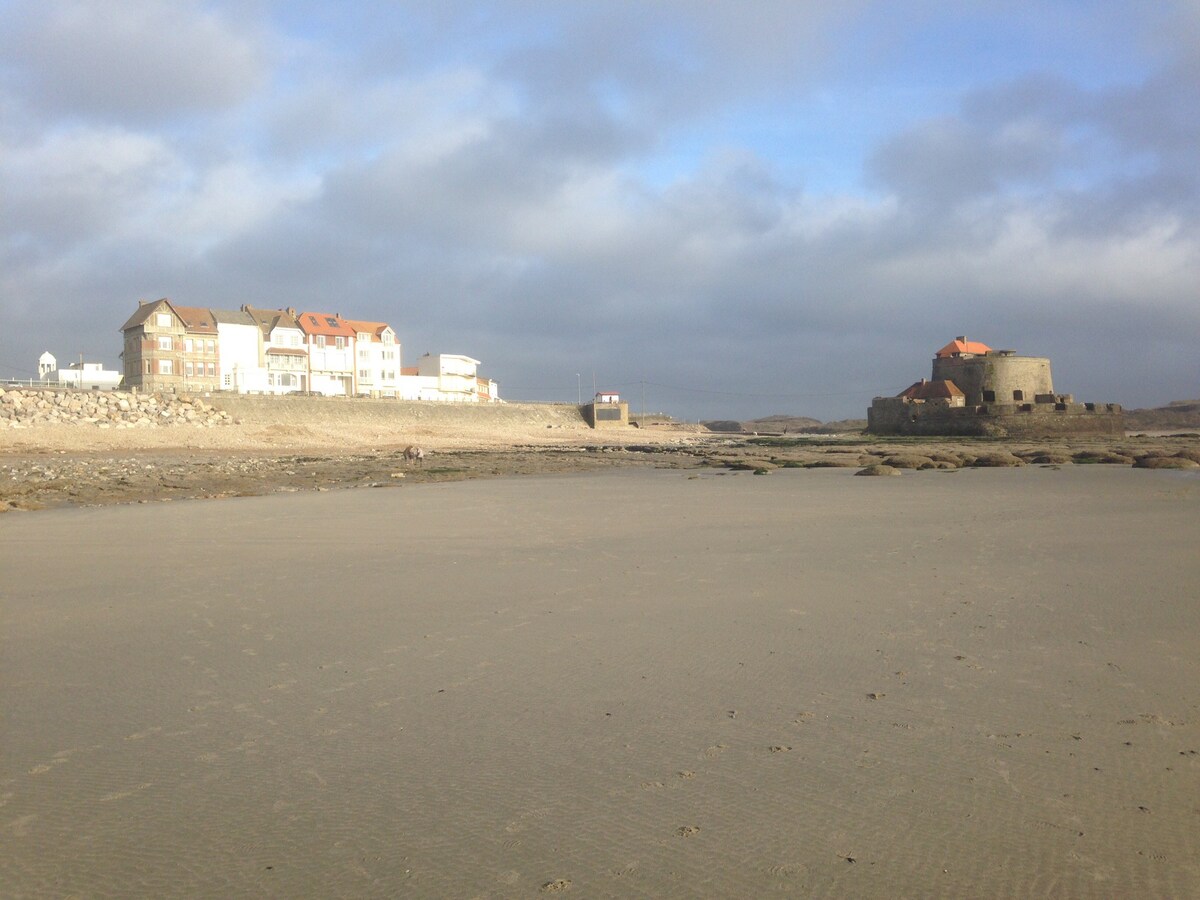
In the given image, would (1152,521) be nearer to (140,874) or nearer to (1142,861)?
(1142,861)

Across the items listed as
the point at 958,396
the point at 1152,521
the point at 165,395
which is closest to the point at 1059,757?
the point at 1152,521

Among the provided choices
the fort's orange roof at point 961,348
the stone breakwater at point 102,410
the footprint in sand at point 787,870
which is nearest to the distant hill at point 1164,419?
the fort's orange roof at point 961,348

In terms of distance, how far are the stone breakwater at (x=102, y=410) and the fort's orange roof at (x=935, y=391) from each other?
43236 mm

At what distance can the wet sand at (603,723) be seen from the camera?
2936mm

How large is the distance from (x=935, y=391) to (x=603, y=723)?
192 ft

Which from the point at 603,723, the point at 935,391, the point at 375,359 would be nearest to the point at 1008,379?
the point at 935,391

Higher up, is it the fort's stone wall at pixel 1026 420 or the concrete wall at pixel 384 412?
the concrete wall at pixel 384 412

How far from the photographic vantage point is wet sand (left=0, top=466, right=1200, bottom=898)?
2936 millimetres

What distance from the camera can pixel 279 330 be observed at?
6569 cm

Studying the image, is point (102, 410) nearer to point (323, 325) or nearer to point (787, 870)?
point (323, 325)

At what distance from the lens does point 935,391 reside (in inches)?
2283

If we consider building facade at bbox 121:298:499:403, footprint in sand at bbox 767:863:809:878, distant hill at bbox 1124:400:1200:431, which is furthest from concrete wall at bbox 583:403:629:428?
footprint in sand at bbox 767:863:809:878

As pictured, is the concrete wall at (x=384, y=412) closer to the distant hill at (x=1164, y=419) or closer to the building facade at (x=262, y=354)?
the building facade at (x=262, y=354)

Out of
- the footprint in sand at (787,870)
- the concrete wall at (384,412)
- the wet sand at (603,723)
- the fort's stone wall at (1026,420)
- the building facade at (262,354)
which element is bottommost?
the footprint in sand at (787,870)
